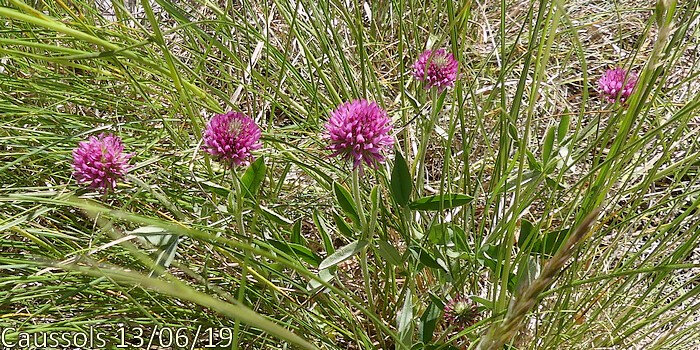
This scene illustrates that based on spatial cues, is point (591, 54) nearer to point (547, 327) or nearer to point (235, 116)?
point (547, 327)

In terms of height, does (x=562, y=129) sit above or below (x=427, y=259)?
above

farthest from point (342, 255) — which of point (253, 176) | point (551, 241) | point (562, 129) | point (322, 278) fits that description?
point (562, 129)

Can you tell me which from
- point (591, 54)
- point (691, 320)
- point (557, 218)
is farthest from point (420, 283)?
point (591, 54)

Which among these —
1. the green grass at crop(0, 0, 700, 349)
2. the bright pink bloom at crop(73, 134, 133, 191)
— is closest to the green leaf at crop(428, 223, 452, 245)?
the green grass at crop(0, 0, 700, 349)

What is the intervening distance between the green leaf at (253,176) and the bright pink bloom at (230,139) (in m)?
0.03

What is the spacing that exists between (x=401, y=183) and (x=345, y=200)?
67mm

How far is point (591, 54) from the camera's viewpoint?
4.63 ft

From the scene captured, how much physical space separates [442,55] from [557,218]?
0.35 m

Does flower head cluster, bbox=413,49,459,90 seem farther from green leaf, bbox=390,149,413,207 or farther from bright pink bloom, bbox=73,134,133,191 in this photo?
bright pink bloom, bbox=73,134,133,191

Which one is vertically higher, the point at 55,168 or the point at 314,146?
the point at 314,146

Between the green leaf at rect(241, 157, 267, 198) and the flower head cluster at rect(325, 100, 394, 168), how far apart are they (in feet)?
0.32

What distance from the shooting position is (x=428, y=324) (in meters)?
0.80

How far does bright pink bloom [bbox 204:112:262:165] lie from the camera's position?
75 centimetres

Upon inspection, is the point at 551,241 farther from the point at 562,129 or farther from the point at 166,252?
the point at 166,252
